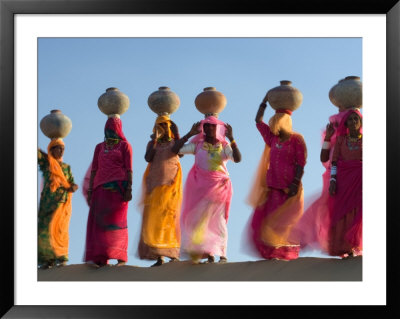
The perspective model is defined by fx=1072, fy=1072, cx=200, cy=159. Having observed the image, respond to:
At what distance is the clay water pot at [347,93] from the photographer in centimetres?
998

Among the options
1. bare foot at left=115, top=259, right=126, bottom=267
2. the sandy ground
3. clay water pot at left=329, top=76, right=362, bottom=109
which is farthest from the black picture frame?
bare foot at left=115, top=259, right=126, bottom=267

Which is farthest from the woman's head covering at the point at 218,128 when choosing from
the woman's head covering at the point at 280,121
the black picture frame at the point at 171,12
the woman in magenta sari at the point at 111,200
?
the black picture frame at the point at 171,12

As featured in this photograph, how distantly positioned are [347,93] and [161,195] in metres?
2.07

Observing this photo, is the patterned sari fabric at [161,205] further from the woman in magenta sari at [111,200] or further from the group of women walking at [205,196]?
the woman in magenta sari at [111,200]

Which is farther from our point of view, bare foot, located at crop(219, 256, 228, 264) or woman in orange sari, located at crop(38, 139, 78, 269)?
woman in orange sari, located at crop(38, 139, 78, 269)

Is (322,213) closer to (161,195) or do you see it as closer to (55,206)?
(161,195)

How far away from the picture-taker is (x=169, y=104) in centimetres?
1051

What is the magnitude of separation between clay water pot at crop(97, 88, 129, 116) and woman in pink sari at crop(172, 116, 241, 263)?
0.65m

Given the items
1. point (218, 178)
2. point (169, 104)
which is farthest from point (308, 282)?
point (169, 104)

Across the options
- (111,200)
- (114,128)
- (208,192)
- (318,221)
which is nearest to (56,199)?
(111,200)

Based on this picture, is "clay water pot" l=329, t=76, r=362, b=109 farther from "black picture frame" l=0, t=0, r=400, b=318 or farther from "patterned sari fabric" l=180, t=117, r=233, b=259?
"patterned sari fabric" l=180, t=117, r=233, b=259

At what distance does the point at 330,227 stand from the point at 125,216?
200 centimetres

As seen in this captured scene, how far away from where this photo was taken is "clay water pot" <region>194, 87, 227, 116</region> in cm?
1030

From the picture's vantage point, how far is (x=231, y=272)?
32.3 ft
